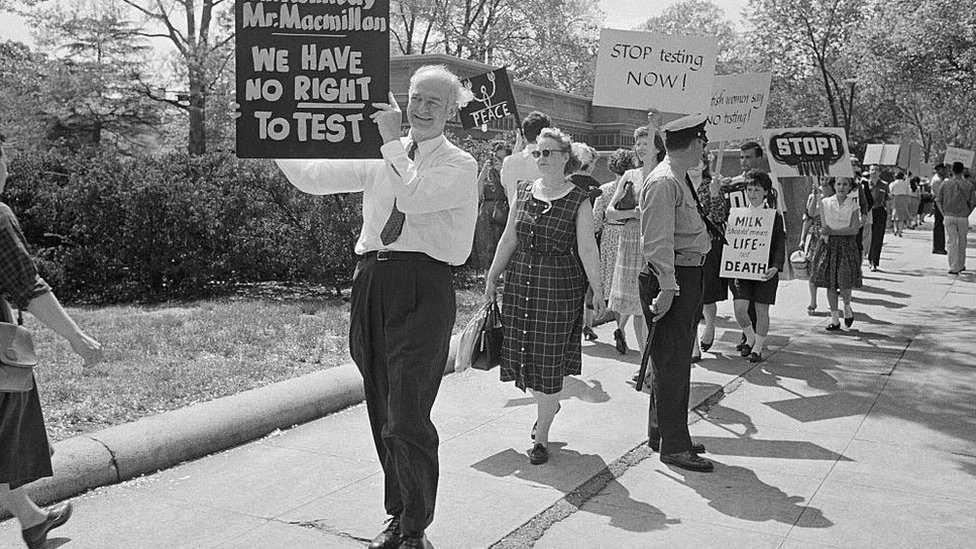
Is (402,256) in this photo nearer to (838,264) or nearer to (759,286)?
(759,286)

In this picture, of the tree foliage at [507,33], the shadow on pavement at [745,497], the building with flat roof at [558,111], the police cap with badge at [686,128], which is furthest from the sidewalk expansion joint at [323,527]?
the tree foliage at [507,33]

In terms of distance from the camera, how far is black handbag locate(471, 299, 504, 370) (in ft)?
18.2

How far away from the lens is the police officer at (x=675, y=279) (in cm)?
517

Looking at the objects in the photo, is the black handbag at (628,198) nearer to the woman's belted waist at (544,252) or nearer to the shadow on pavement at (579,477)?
the woman's belted waist at (544,252)

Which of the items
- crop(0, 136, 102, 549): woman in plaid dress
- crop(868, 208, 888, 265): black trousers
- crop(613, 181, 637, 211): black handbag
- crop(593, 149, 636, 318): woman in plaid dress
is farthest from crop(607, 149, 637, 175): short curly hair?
crop(868, 208, 888, 265): black trousers

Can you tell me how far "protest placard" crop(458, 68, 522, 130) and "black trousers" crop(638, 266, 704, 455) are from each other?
15.1 ft

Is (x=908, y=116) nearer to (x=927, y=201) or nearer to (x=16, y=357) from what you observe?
(x=927, y=201)


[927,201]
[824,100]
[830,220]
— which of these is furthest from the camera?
[824,100]

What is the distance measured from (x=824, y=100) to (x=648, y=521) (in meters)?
42.5

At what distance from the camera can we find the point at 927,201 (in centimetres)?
3797

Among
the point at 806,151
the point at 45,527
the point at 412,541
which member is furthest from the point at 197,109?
the point at 412,541

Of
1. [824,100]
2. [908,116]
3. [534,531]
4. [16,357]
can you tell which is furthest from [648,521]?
[908,116]

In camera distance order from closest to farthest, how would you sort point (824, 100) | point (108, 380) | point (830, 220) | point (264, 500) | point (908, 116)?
point (264, 500) < point (108, 380) < point (830, 220) < point (824, 100) < point (908, 116)

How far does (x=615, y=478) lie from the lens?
5113mm
